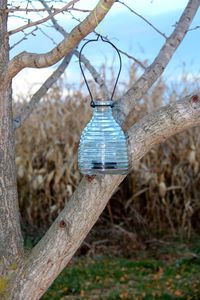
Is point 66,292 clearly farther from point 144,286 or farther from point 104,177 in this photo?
point 104,177

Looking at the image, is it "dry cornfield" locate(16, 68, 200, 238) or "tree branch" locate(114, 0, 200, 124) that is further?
"dry cornfield" locate(16, 68, 200, 238)

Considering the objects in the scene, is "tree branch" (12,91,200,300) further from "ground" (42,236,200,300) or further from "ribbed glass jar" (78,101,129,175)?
"ground" (42,236,200,300)

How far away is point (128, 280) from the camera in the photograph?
432 centimetres

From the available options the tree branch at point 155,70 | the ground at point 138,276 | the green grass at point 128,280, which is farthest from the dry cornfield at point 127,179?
the tree branch at point 155,70

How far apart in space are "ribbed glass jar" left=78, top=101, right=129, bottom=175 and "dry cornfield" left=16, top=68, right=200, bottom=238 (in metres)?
2.92

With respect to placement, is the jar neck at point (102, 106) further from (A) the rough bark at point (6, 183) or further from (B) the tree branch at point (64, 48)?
(A) the rough bark at point (6, 183)

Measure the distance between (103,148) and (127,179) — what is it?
10.7 feet

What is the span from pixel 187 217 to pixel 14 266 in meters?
2.99

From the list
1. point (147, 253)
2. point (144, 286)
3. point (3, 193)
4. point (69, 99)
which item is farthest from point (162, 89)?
point (3, 193)

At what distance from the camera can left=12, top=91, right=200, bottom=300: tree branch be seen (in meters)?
2.17

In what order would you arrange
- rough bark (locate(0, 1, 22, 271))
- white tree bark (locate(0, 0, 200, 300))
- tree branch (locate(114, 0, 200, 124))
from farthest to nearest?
tree branch (locate(114, 0, 200, 124)) < rough bark (locate(0, 1, 22, 271)) < white tree bark (locate(0, 0, 200, 300))

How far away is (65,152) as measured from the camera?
5246 mm

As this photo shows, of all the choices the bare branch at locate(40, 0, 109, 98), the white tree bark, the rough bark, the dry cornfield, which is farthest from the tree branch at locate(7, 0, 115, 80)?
the dry cornfield

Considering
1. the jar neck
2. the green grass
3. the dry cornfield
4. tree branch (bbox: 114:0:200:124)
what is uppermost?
tree branch (bbox: 114:0:200:124)
